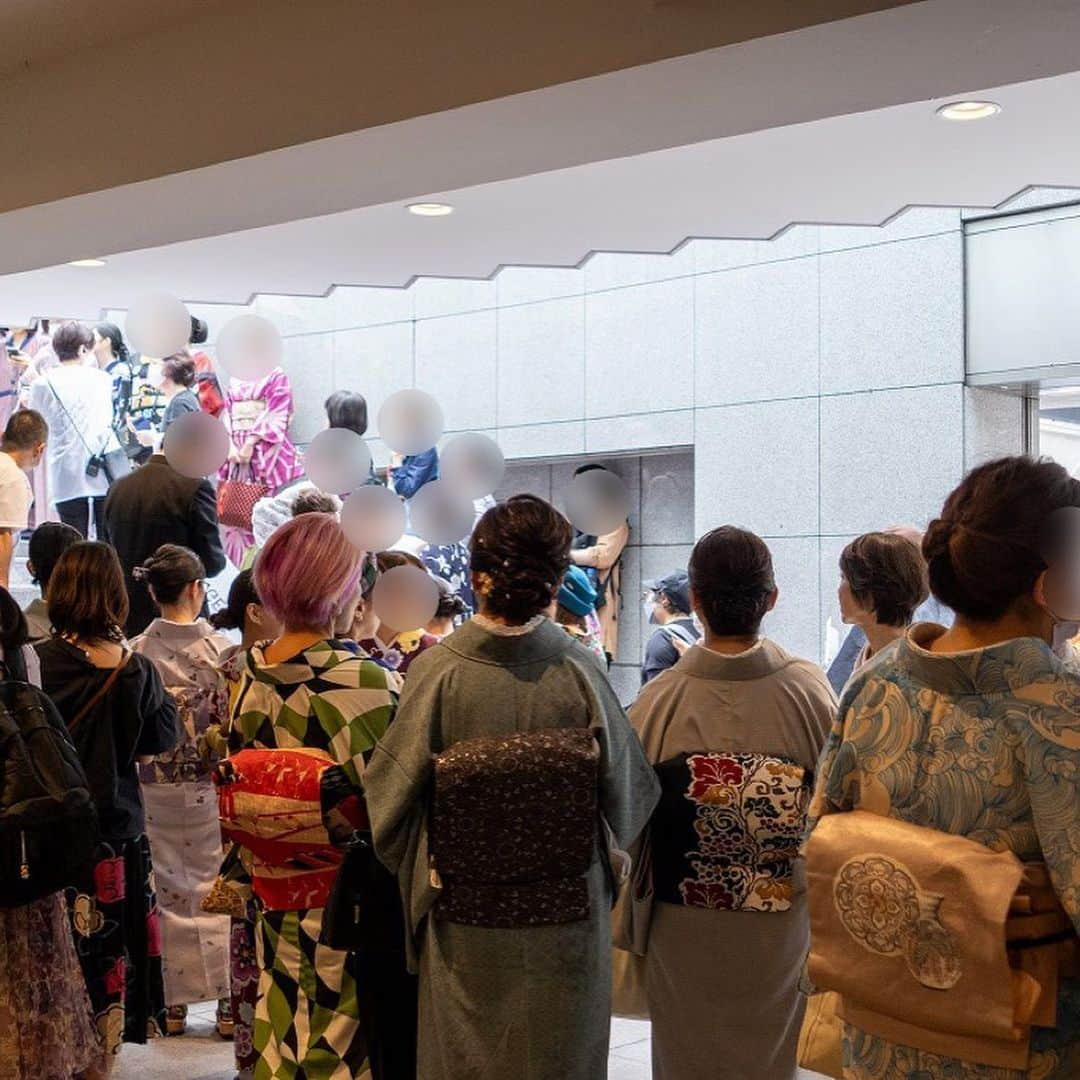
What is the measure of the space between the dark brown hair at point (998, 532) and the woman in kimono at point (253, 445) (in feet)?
11.8

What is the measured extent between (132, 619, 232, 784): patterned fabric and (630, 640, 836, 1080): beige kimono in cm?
194

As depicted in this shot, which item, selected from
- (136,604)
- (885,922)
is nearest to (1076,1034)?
(885,922)

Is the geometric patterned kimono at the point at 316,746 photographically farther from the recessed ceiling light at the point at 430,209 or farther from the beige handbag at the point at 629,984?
the recessed ceiling light at the point at 430,209

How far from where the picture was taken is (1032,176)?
14.4ft

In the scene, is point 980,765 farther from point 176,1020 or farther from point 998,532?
point 176,1020

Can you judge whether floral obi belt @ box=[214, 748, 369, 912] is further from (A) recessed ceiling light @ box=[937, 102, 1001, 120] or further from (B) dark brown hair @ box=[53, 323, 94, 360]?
(B) dark brown hair @ box=[53, 323, 94, 360]

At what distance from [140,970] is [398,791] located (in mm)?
2013

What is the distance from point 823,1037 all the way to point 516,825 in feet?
2.29

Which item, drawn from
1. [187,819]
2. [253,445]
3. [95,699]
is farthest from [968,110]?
[187,819]

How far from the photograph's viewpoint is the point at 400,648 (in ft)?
15.1

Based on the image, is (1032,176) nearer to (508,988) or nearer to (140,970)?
(508,988)

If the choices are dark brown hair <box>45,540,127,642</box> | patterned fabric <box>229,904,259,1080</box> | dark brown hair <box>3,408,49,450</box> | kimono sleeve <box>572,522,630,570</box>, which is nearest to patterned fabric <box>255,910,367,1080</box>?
patterned fabric <box>229,904,259,1080</box>

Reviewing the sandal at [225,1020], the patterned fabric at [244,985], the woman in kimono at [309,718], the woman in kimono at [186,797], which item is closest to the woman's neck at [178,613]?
the woman in kimono at [186,797]

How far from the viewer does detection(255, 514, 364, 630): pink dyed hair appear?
323 centimetres
